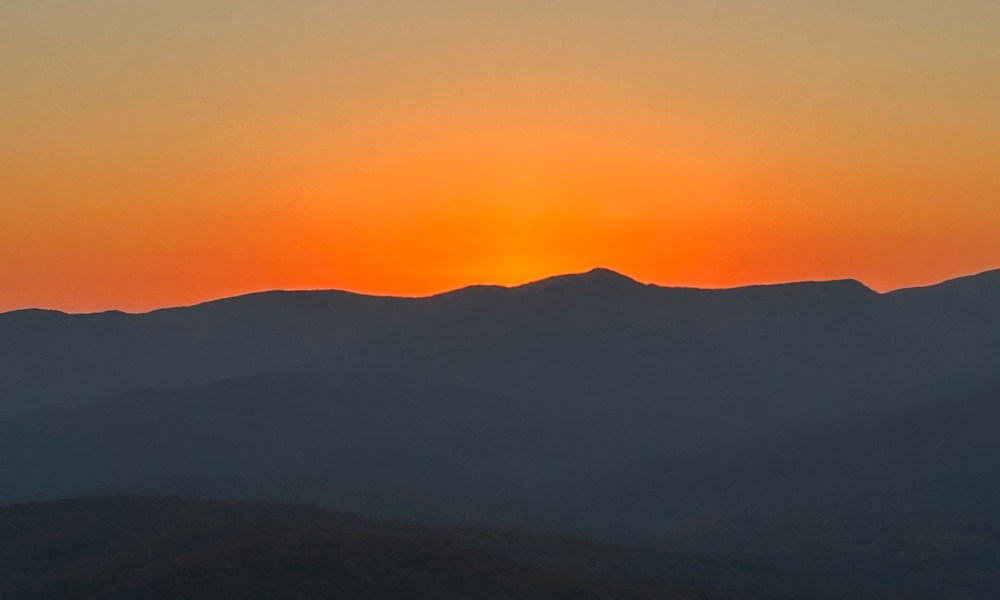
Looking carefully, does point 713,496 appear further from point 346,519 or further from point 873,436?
point 346,519

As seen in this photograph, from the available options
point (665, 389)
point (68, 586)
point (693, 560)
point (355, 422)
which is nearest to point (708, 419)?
point (665, 389)

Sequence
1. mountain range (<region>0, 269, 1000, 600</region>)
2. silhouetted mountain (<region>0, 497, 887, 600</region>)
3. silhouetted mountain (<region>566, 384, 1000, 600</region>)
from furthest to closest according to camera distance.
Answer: mountain range (<region>0, 269, 1000, 600</region>), silhouetted mountain (<region>566, 384, 1000, 600</region>), silhouetted mountain (<region>0, 497, 887, 600</region>)

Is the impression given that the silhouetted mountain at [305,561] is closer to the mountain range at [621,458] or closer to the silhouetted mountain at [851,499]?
the mountain range at [621,458]

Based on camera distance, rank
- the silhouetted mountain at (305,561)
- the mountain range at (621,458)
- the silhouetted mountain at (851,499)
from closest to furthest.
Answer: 1. the silhouetted mountain at (305,561)
2. the silhouetted mountain at (851,499)
3. the mountain range at (621,458)

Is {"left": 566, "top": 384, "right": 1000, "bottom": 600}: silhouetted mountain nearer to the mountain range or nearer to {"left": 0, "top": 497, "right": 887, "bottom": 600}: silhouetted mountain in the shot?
the mountain range

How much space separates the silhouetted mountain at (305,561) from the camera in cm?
4809

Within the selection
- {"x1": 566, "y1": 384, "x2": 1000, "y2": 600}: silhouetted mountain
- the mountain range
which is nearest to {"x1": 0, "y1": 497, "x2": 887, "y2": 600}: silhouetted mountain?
the mountain range

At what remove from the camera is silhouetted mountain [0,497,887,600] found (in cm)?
4809

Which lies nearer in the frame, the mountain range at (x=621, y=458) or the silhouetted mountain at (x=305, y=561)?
the silhouetted mountain at (x=305, y=561)

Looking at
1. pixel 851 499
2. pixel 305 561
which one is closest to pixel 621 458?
pixel 851 499

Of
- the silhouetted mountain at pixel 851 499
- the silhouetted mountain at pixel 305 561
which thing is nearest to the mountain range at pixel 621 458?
the silhouetted mountain at pixel 851 499

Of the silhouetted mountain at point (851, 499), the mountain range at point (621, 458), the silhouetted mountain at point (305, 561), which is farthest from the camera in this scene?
the mountain range at point (621, 458)

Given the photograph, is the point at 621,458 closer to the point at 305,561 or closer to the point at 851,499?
the point at 851,499

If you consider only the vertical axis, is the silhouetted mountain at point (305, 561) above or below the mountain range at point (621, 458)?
below
